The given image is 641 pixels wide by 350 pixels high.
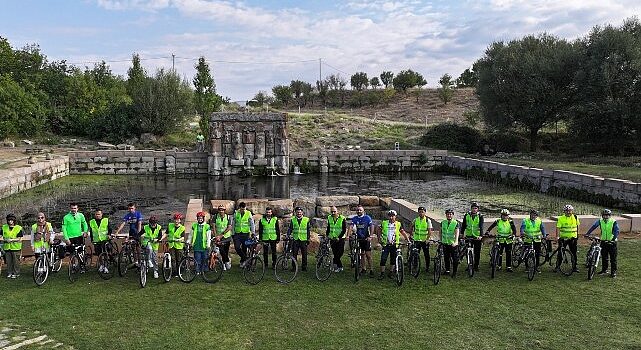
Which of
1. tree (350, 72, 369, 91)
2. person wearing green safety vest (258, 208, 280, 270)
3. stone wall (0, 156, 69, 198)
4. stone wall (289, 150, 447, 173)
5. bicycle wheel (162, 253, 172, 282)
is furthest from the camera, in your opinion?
tree (350, 72, 369, 91)

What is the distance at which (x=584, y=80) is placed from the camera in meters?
35.2

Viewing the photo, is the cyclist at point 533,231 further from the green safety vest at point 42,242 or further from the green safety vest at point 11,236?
the green safety vest at point 11,236

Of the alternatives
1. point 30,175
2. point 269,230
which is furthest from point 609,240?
point 30,175

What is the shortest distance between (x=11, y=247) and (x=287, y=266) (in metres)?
5.81

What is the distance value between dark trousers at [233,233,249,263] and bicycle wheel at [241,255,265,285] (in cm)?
61

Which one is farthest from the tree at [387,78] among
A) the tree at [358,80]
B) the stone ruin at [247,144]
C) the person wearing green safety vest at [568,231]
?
the person wearing green safety vest at [568,231]

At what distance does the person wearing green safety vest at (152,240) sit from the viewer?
36.1 ft

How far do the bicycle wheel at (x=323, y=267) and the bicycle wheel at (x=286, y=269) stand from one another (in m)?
0.48

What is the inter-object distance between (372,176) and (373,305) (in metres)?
25.7

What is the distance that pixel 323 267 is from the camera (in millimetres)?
11383

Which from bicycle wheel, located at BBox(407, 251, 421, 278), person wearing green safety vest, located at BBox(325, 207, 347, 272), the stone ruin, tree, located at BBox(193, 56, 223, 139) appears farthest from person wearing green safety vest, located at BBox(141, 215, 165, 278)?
tree, located at BBox(193, 56, 223, 139)

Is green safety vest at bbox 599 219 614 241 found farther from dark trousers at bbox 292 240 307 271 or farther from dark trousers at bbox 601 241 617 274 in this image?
dark trousers at bbox 292 240 307 271

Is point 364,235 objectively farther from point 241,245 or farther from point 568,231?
point 568,231

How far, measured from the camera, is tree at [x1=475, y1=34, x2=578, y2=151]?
123 ft
